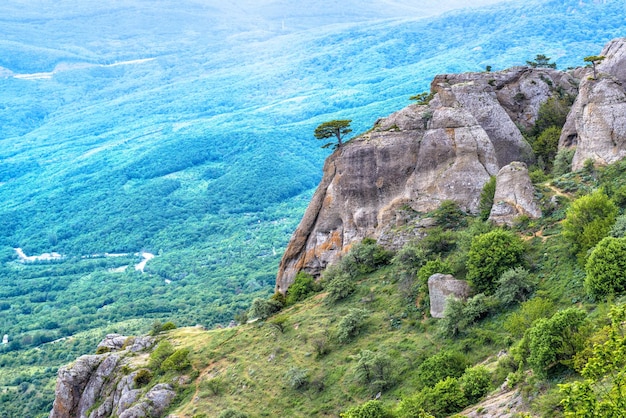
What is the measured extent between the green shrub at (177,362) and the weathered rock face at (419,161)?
11.5 m

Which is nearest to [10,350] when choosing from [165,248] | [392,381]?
[165,248]

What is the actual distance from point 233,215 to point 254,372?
14720 centimetres

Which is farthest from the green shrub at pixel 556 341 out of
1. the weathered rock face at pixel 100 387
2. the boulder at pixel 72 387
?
the boulder at pixel 72 387

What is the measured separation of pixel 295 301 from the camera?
4750cm

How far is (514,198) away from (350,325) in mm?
13148

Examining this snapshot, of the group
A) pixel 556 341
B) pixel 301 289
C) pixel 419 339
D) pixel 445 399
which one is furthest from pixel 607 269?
pixel 301 289

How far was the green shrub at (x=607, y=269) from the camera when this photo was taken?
26.2 meters

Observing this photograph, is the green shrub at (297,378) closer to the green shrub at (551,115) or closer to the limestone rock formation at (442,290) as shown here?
the limestone rock formation at (442,290)

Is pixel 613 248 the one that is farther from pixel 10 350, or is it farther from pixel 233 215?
pixel 233 215

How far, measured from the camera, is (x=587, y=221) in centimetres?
3266

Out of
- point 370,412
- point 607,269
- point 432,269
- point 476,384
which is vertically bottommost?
point 370,412

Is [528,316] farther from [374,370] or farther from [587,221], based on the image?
[374,370]

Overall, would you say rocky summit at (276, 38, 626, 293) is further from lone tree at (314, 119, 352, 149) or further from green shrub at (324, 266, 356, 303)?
green shrub at (324, 266, 356, 303)

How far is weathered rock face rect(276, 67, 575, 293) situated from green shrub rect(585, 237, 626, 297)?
634 inches
